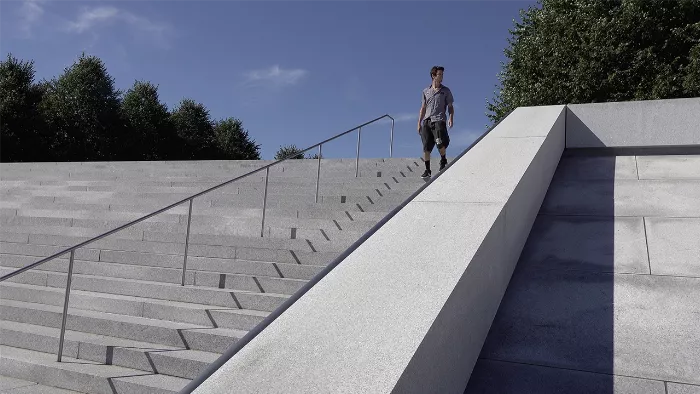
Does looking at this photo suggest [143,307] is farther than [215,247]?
No

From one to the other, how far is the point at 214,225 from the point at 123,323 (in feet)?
9.17

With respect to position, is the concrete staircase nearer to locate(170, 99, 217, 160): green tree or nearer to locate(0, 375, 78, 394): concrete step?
locate(0, 375, 78, 394): concrete step

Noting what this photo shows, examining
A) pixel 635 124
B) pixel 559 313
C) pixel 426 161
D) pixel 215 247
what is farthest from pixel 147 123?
pixel 559 313

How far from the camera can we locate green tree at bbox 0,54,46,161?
2666 centimetres

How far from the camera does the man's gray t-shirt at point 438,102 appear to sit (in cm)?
837

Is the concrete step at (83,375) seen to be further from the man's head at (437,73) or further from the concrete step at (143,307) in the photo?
the man's head at (437,73)

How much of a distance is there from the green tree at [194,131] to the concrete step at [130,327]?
29.0 metres

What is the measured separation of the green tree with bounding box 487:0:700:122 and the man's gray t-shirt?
498 inches

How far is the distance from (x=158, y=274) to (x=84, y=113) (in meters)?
26.1

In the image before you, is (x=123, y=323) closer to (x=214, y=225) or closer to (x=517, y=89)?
(x=214, y=225)

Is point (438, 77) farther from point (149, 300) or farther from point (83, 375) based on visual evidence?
point (83, 375)

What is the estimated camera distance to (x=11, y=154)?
2672 cm

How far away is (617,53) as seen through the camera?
19438mm

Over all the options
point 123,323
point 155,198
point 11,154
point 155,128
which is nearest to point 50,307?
point 123,323
